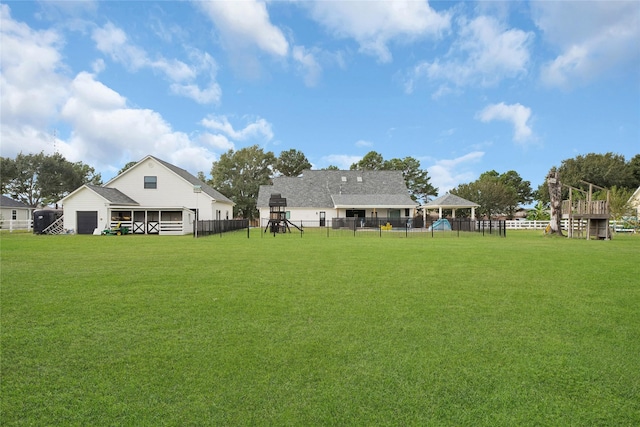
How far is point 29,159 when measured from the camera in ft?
176

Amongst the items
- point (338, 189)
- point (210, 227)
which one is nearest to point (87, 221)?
point (210, 227)

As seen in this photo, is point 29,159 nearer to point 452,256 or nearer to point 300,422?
point 452,256

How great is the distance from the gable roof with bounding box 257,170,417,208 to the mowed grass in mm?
35663

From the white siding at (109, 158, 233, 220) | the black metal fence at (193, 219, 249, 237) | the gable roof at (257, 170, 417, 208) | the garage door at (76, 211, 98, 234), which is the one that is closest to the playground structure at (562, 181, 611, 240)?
the gable roof at (257, 170, 417, 208)

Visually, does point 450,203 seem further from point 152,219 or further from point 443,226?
point 152,219

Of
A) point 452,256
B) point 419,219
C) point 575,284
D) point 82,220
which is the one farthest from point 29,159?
point 575,284

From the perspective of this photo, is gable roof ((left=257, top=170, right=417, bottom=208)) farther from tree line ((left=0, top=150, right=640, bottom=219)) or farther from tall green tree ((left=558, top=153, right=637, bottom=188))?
tall green tree ((left=558, top=153, right=637, bottom=188))

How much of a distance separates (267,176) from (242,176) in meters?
4.03

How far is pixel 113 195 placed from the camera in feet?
103

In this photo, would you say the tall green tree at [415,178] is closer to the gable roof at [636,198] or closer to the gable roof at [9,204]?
the gable roof at [636,198]

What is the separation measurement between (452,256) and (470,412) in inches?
415

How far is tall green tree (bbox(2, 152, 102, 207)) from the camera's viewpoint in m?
53.0

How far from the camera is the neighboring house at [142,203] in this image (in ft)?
98.9

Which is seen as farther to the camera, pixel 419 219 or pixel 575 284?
pixel 419 219
